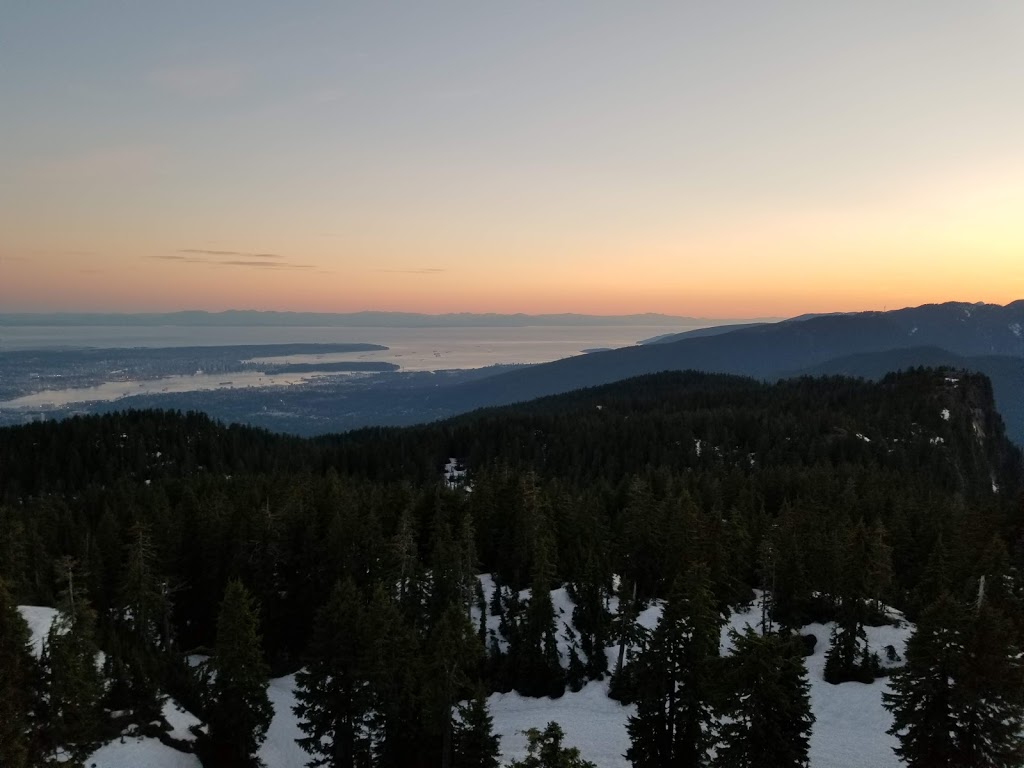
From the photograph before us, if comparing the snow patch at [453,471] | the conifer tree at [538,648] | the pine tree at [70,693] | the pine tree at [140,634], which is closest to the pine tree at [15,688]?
the pine tree at [70,693]

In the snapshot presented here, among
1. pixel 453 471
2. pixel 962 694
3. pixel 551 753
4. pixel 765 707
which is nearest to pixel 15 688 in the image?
pixel 551 753

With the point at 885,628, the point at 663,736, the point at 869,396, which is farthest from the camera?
the point at 869,396

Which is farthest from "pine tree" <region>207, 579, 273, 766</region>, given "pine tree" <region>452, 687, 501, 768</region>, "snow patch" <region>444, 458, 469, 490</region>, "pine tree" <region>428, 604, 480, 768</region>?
"snow patch" <region>444, 458, 469, 490</region>

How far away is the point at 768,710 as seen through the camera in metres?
20.3

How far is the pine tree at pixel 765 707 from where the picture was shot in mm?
20109

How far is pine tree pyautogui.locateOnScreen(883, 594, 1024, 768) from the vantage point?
21.1 m

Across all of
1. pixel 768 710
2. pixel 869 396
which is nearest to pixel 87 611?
pixel 768 710

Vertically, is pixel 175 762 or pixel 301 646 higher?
pixel 175 762

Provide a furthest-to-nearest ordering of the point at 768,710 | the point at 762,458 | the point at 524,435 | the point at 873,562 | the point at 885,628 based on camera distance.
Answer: the point at 524,435, the point at 762,458, the point at 885,628, the point at 873,562, the point at 768,710


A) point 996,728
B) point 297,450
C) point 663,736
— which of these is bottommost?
point 297,450

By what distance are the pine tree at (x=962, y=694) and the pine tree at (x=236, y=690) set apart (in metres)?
27.5

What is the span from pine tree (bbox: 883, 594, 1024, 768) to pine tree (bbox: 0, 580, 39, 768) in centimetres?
3108

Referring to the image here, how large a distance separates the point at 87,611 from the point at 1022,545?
61330mm

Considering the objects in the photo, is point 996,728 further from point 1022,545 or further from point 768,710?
point 1022,545
